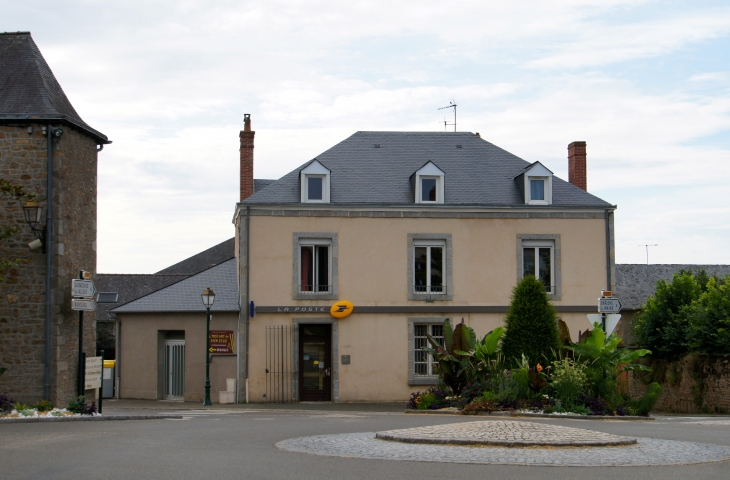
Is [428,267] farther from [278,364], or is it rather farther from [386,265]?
[278,364]

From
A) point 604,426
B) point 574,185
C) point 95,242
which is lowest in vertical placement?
point 604,426

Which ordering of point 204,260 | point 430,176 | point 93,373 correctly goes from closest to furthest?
point 93,373, point 430,176, point 204,260

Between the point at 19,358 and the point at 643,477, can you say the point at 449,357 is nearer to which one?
the point at 19,358

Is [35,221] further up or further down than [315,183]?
further down

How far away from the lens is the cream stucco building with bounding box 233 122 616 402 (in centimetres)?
2706

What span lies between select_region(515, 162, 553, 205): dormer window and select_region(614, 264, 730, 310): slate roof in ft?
34.5

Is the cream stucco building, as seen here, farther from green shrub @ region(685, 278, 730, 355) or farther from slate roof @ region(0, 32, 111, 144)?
slate roof @ region(0, 32, 111, 144)

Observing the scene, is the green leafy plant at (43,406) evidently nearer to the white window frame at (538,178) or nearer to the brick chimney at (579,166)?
the white window frame at (538,178)

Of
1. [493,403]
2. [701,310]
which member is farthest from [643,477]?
[701,310]

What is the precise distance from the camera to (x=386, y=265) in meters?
27.6

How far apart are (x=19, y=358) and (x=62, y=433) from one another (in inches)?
179

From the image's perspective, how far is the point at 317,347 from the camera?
2755 cm

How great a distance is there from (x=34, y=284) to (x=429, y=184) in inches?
557

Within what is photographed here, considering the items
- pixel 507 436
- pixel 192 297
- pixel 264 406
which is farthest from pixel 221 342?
pixel 507 436
